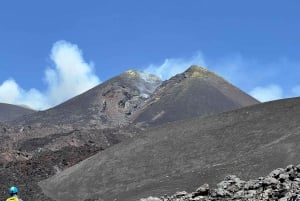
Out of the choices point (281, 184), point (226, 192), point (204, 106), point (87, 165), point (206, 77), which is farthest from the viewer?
Result: point (206, 77)

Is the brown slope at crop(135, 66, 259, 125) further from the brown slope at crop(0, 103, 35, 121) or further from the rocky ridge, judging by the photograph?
the rocky ridge

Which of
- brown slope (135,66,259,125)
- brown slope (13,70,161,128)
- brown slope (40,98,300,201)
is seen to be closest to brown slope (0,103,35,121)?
brown slope (13,70,161,128)

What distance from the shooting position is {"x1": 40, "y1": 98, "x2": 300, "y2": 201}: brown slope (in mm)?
24938

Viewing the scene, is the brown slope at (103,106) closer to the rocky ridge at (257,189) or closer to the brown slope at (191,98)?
the brown slope at (191,98)

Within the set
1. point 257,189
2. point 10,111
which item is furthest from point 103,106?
point 257,189

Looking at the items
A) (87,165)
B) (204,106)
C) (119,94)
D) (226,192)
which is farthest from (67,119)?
(226,192)

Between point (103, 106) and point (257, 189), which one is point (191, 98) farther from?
point (257, 189)

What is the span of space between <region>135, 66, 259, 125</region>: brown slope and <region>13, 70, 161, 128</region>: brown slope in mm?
5829

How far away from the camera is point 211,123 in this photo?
34156 mm

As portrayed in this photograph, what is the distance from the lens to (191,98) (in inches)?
4368

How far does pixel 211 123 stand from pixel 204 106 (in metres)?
73.8

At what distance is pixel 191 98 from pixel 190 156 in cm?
8132

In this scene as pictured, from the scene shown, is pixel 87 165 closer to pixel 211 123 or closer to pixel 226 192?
pixel 211 123

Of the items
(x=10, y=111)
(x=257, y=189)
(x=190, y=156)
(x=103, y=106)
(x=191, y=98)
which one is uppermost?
(x=10, y=111)
